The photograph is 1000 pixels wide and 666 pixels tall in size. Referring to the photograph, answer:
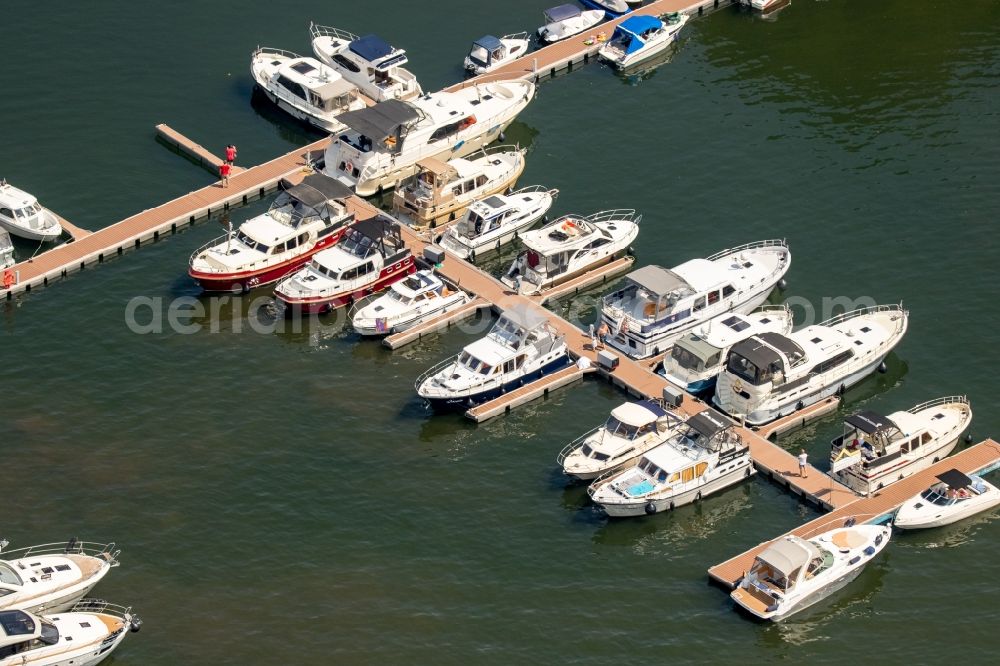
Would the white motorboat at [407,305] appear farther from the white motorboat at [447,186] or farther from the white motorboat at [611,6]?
the white motorboat at [611,6]

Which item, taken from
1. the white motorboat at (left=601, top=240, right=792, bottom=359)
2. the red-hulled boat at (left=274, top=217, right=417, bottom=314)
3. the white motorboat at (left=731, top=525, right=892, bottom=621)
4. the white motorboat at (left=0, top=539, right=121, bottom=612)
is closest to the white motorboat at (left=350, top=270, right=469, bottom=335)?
the red-hulled boat at (left=274, top=217, right=417, bottom=314)

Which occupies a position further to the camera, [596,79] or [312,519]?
[596,79]

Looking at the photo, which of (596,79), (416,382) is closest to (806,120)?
(596,79)

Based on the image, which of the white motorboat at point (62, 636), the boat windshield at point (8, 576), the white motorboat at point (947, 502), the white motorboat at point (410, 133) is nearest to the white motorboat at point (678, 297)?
the white motorboat at point (947, 502)

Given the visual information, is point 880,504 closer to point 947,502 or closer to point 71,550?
point 947,502

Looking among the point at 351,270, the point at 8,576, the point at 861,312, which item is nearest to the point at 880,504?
the point at 861,312

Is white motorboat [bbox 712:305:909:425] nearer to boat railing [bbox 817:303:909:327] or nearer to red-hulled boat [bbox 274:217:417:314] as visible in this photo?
boat railing [bbox 817:303:909:327]

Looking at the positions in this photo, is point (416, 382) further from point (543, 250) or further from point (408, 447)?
point (543, 250)

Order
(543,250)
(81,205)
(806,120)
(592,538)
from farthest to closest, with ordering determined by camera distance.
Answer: (806,120), (81,205), (543,250), (592,538)
